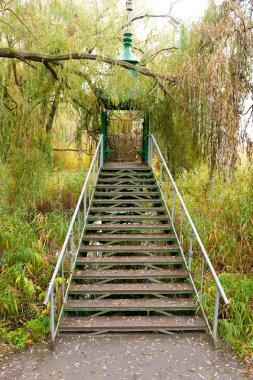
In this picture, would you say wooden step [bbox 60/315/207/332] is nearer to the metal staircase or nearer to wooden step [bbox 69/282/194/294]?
the metal staircase

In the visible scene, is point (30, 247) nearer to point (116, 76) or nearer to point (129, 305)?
point (129, 305)

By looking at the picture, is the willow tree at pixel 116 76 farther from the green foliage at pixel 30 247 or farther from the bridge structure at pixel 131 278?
the bridge structure at pixel 131 278

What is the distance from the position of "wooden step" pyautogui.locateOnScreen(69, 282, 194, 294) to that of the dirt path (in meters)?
0.77

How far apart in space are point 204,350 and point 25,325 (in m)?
2.92

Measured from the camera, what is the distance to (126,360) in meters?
4.42

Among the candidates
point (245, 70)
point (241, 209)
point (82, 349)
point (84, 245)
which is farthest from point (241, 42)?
point (82, 349)

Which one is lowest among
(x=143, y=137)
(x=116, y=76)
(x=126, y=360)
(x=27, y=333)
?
(x=27, y=333)

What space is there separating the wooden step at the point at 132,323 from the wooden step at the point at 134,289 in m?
0.45

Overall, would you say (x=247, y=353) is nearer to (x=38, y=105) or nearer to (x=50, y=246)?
(x=50, y=246)

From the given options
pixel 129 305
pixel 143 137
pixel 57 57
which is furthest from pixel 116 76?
pixel 143 137

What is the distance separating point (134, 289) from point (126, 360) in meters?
1.32

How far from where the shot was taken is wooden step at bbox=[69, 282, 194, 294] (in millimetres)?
5566

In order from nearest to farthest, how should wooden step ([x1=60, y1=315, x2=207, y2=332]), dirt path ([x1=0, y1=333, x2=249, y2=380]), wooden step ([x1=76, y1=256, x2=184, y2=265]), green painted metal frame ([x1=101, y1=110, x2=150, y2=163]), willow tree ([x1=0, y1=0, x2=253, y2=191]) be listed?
dirt path ([x1=0, y1=333, x2=249, y2=380]) → wooden step ([x1=60, y1=315, x2=207, y2=332]) → willow tree ([x1=0, y1=0, x2=253, y2=191]) → wooden step ([x1=76, y1=256, x2=184, y2=265]) → green painted metal frame ([x1=101, y1=110, x2=150, y2=163])

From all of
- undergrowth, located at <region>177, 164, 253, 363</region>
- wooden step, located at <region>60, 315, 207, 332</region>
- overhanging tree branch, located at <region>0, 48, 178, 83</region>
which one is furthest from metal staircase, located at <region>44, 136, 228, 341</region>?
overhanging tree branch, located at <region>0, 48, 178, 83</region>
